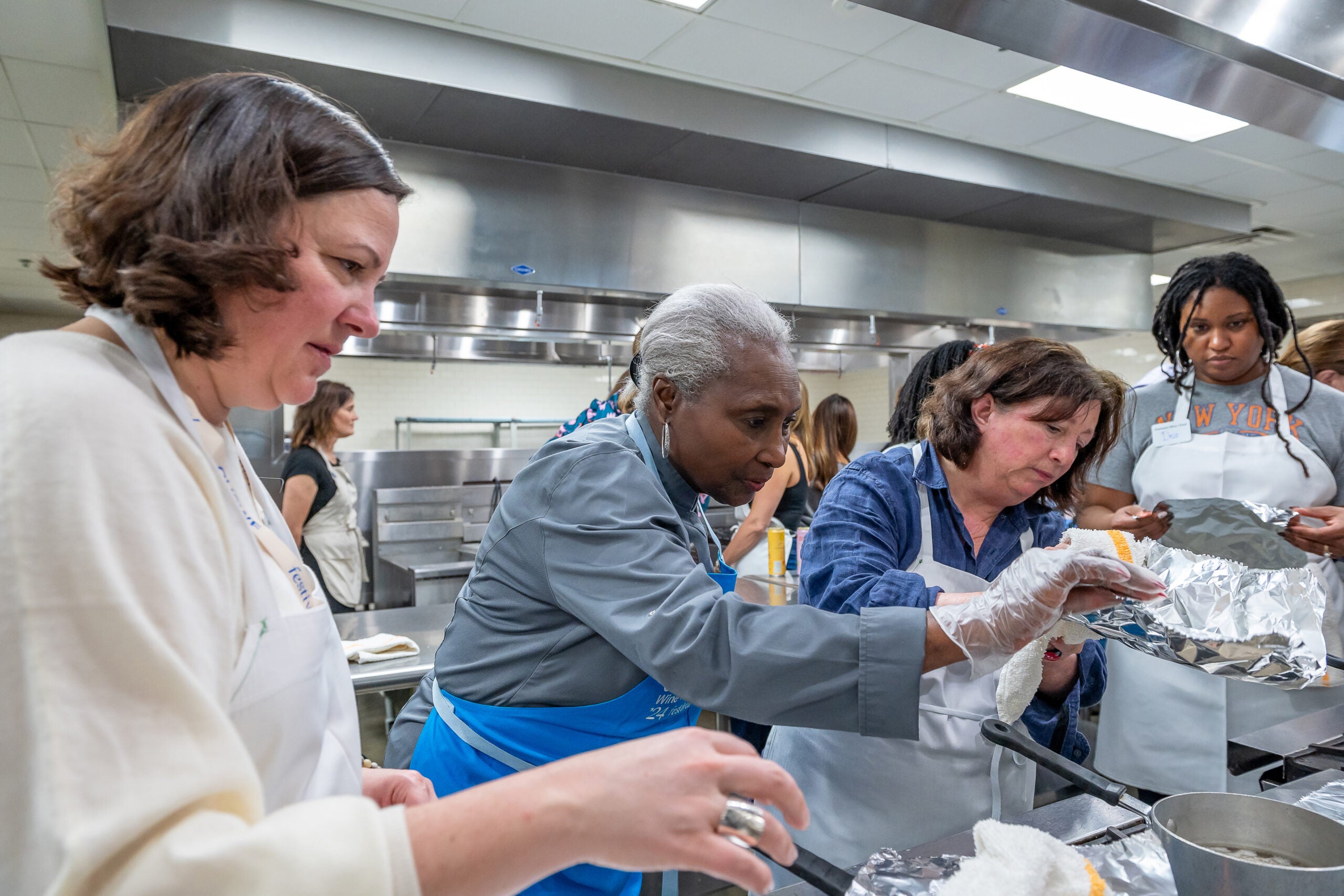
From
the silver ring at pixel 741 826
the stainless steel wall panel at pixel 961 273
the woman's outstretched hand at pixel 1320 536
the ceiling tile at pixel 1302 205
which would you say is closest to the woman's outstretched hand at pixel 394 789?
the silver ring at pixel 741 826

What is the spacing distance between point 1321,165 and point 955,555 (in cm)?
448

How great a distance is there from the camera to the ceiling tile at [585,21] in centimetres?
286

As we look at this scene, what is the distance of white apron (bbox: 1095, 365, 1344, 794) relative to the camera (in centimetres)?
210

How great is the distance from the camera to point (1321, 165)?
4457 millimetres

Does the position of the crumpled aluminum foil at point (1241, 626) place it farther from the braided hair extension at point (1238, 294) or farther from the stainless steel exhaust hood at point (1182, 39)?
the braided hair extension at point (1238, 294)

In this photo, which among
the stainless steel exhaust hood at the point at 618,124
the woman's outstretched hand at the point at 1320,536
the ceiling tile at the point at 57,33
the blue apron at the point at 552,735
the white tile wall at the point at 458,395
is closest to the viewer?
the blue apron at the point at 552,735

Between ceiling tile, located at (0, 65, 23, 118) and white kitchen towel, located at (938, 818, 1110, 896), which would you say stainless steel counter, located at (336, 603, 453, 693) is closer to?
white kitchen towel, located at (938, 818, 1110, 896)

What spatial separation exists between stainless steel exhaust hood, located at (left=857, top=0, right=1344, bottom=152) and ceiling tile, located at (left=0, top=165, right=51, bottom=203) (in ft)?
15.5

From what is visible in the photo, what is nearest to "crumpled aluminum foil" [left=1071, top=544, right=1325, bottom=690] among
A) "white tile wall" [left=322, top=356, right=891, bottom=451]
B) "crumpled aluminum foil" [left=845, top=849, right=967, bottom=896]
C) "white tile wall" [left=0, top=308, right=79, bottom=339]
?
"crumpled aluminum foil" [left=845, top=849, right=967, bottom=896]

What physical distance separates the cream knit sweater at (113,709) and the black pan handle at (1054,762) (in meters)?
0.87

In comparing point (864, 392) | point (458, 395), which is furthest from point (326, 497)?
point (864, 392)

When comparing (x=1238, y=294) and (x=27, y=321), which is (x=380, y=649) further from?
(x=27, y=321)

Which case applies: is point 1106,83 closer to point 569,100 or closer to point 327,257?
point 569,100

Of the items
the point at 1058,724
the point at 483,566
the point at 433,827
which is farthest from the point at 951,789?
the point at 433,827
